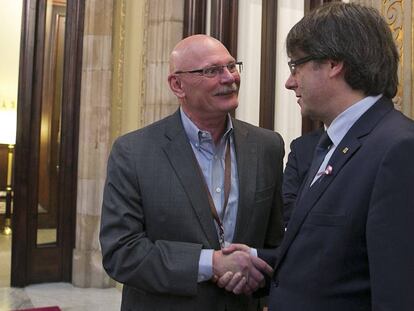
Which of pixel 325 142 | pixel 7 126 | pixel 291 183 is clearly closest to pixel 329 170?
pixel 325 142

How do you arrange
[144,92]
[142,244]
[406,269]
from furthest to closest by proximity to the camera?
[144,92]
[142,244]
[406,269]

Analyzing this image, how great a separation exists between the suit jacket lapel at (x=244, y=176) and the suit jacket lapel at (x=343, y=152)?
468 millimetres

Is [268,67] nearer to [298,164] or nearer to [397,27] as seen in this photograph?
[298,164]

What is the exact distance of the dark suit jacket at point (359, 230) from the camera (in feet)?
3.82

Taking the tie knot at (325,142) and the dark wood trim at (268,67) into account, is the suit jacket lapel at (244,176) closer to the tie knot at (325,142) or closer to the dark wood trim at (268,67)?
the tie knot at (325,142)

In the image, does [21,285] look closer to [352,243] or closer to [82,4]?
[82,4]

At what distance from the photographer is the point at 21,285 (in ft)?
16.9

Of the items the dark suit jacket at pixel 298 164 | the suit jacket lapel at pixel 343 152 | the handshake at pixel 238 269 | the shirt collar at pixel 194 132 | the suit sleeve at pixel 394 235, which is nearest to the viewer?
the suit sleeve at pixel 394 235

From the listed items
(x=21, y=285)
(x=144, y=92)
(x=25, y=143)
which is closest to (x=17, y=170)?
(x=25, y=143)

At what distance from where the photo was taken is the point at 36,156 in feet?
17.2

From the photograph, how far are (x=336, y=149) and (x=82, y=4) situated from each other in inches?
177

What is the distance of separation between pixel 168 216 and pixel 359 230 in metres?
0.74

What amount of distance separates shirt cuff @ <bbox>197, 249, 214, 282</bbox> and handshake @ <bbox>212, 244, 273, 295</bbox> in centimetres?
1

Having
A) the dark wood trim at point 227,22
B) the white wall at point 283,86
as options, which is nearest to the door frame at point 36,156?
the dark wood trim at point 227,22
